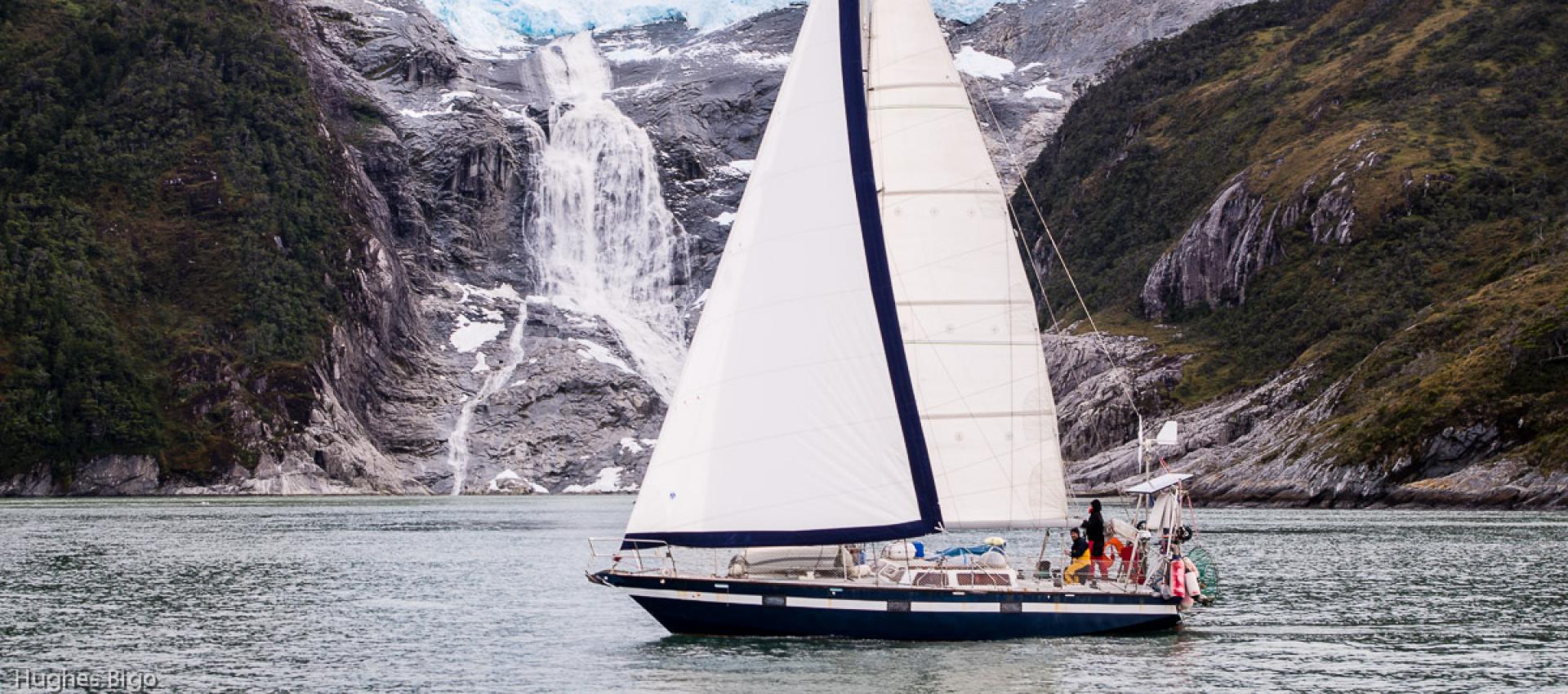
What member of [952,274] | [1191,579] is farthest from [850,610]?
[1191,579]

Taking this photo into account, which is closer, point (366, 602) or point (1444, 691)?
point (1444, 691)

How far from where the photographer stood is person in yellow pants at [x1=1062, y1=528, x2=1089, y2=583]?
4734cm

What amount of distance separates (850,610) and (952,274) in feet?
30.6

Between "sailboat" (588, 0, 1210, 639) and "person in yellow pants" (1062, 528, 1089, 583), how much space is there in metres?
1.40

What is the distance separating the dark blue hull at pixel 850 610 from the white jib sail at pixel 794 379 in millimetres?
2508

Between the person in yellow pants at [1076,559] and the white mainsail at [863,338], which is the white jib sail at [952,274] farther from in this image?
the person in yellow pants at [1076,559]

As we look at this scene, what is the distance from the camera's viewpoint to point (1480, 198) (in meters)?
194

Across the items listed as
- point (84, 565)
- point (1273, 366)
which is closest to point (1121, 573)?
point (84, 565)

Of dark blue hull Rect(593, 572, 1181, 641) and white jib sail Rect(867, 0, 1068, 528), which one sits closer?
dark blue hull Rect(593, 572, 1181, 641)

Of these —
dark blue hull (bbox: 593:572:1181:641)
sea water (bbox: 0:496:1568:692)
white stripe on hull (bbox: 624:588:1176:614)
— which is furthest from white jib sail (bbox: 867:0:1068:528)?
sea water (bbox: 0:496:1568:692)

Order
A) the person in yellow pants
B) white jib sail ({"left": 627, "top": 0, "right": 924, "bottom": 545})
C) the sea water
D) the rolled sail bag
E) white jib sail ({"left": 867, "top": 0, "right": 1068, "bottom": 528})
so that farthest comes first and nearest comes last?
the rolled sail bag → the person in yellow pants → white jib sail ({"left": 867, "top": 0, "right": 1068, "bottom": 528}) → the sea water → white jib sail ({"left": 627, "top": 0, "right": 924, "bottom": 545})

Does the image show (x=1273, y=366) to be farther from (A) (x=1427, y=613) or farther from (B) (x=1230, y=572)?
(A) (x=1427, y=613)

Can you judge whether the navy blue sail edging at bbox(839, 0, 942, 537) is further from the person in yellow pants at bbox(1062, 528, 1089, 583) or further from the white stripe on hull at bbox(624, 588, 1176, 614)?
the person in yellow pants at bbox(1062, 528, 1089, 583)

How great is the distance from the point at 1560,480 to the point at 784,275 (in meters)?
102
